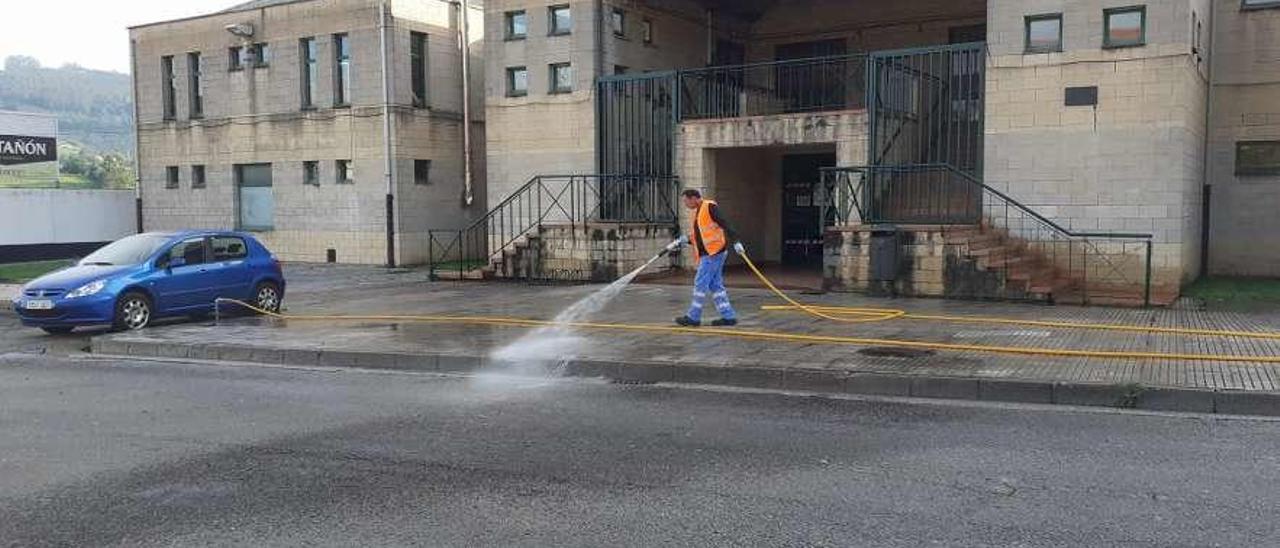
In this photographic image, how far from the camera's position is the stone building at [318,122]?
25922 mm

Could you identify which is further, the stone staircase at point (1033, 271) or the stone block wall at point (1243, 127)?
the stone block wall at point (1243, 127)

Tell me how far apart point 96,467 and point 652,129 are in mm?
15906

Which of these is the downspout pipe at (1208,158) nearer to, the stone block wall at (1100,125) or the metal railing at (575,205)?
the stone block wall at (1100,125)

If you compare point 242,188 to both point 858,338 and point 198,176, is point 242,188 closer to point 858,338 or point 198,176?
point 198,176

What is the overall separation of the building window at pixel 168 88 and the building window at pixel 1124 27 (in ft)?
84.1

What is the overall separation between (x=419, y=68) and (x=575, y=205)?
23.9ft

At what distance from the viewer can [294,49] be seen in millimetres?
27188

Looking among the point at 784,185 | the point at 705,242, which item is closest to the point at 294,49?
the point at 784,185

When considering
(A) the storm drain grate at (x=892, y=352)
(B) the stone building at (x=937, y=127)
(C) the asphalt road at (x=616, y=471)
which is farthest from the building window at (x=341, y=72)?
(A) the storm drain grate at (x=892, y=352)

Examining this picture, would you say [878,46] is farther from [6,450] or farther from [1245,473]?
[6,450]

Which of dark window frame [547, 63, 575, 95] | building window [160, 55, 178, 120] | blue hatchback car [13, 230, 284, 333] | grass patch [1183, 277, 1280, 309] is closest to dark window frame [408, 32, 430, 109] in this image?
dark window frame [547, 63, 575, 95]

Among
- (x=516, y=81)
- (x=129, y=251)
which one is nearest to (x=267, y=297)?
(x=129, y=251)

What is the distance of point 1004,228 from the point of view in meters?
16.9

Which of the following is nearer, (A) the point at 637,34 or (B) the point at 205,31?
(A) the point at 637,34
